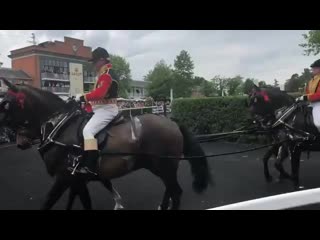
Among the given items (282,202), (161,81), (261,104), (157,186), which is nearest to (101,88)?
(157,186)

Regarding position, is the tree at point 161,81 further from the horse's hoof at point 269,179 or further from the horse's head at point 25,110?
the horse's head at point 25,110

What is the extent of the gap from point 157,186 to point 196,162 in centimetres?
196

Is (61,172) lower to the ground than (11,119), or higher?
lower

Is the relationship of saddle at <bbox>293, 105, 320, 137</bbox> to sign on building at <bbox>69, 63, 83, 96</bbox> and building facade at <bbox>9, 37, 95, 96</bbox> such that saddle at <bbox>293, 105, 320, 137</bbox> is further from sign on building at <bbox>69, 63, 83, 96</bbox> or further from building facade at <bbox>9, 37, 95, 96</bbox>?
building facade at <bbox>9, 37, 95, 96</bbox>

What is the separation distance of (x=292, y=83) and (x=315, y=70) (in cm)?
3369

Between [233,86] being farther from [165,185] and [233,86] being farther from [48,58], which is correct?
[165,185]

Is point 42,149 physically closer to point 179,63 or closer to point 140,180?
point 140,180

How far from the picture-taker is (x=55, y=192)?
436 centimetres

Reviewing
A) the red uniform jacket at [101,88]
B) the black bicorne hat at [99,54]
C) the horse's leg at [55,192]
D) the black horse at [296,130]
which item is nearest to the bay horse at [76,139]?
the horse's leg at [55,192]

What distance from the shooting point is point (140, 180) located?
7.67 meters

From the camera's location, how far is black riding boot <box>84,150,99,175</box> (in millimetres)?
4406

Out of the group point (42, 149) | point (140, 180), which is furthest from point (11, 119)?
point (140, 180)

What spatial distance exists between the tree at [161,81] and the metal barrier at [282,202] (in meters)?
53.8

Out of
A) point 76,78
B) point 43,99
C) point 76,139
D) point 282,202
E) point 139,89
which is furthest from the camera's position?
point 139,89
